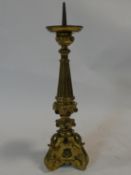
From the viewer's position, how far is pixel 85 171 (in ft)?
4.55

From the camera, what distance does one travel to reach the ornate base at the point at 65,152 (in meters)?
1.38

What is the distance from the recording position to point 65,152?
1395 millimetres

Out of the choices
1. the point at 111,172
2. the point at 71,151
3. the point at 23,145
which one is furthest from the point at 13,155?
the point at 111,172

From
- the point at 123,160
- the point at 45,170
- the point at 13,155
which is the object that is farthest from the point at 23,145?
the point at 123,160

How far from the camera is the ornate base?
138 cm

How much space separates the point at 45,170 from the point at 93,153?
18cm

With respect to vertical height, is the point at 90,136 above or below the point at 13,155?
above

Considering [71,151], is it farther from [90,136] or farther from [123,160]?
[90,136]

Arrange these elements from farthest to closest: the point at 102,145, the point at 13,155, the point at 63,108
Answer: the point at 102,145, the point at 13,155, the point at 63,108

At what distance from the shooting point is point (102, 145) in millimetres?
1593

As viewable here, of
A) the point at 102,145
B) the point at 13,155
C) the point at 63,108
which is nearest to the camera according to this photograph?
the point at 63,108

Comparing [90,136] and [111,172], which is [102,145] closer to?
[90,136]

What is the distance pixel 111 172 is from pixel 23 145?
31 centimetres

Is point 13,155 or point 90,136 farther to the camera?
point 90,136
